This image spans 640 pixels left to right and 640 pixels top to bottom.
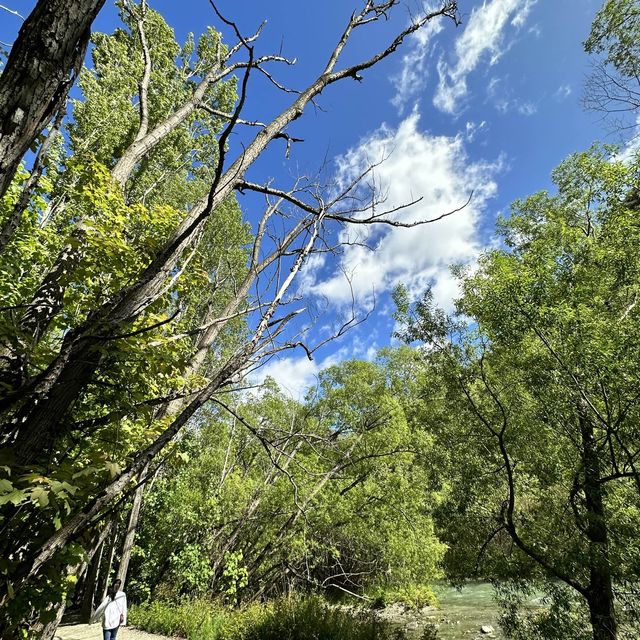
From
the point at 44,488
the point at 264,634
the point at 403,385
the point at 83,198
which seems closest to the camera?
the point at 44,488

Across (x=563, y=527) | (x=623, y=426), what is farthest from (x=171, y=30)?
(x=563, y=527)

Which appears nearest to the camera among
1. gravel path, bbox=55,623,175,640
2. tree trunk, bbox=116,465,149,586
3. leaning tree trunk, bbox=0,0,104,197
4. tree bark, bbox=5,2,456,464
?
leaning tree trunk, bbox=0,0,104,197

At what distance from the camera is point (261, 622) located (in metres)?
8.52

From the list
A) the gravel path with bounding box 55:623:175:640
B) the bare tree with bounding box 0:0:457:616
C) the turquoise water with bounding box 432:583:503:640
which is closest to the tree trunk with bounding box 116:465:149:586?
the gravel path with bounding box 55:623:175:640

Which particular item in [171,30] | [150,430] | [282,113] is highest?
[171,30]

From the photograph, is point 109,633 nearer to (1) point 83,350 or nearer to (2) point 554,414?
(1) point 83,350

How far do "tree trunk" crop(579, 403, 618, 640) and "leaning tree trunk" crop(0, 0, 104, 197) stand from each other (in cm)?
747

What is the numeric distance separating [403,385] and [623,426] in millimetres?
11450

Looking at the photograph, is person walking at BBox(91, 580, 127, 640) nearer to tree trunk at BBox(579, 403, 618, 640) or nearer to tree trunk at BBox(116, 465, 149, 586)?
tree trunk at BBox(116, 465, 149, 586)

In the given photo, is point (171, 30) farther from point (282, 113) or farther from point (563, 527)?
point (563, 527)

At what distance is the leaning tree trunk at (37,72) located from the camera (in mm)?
1245

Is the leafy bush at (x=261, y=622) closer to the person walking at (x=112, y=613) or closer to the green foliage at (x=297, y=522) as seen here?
the green foliage at (x=297, y=522)

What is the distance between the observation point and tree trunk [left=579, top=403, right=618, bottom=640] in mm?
5305

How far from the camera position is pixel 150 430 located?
3.27 m
